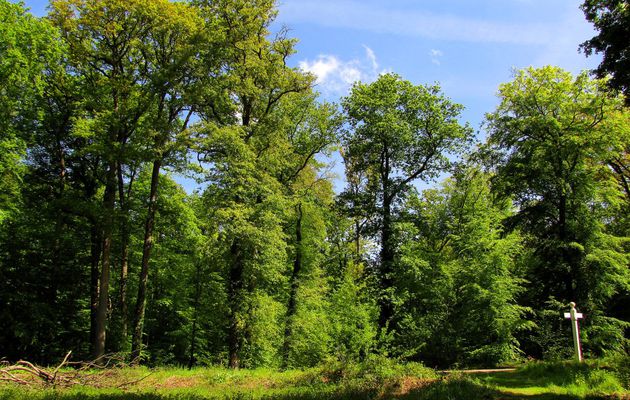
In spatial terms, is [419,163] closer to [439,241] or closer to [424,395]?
[439,241]

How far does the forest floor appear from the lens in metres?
9.29

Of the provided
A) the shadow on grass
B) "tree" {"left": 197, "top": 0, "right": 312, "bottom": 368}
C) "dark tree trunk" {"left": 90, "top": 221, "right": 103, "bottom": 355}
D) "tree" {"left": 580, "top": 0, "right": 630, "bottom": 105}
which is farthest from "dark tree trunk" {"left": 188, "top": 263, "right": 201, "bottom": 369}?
"tree" {"left": 580, "top": 0, "right": 630, "bottom": 105}

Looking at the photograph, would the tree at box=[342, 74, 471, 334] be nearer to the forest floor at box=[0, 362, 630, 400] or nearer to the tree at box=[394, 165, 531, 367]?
the tree at box=[394, 165, 531, 367]

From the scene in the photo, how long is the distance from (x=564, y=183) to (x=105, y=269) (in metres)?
22.1

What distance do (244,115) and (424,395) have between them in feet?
51.3

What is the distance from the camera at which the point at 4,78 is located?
1781cm

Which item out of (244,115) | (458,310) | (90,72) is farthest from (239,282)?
(90,72)

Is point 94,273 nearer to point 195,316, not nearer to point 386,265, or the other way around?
point 195,316

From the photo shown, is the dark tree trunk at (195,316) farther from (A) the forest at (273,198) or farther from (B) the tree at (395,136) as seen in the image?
(B) the tree at (395,136)

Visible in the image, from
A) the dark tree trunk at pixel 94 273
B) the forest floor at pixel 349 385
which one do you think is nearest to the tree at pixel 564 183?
the forest floor at pixel 349 385

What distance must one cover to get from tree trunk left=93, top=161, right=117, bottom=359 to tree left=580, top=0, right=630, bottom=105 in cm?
1861

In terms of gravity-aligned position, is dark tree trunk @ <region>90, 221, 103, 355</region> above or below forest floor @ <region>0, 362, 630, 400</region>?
above

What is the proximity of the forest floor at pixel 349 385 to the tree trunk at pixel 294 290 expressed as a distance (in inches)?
267

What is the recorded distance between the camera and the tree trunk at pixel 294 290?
21.5 metres
